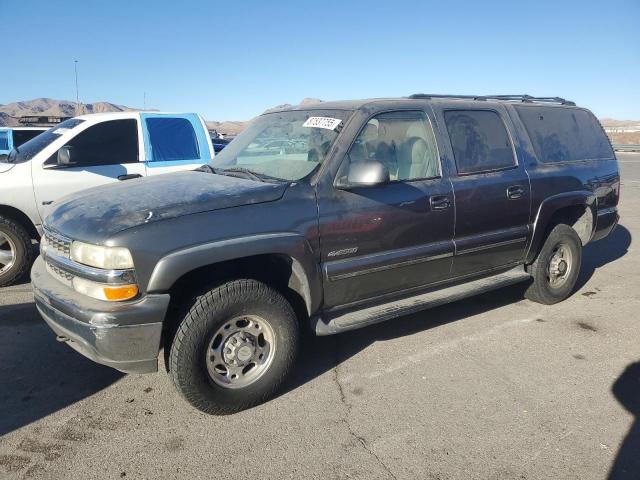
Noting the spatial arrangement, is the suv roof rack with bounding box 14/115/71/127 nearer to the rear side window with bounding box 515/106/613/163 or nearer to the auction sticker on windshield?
the auction sticker on windshield

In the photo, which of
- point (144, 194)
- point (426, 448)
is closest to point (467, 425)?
point (426, 448)

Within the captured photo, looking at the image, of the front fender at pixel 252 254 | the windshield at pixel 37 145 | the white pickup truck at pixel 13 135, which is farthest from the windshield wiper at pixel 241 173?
the white pickup truck at pixel 13 135

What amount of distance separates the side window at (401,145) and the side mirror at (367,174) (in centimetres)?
24

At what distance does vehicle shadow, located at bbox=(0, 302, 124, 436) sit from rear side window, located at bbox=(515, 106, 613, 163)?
4.14 m

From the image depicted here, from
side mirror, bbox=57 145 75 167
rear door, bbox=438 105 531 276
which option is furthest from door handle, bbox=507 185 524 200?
side mirror, bbox=57 145 75 167

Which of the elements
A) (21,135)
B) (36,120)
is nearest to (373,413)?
(21,135)

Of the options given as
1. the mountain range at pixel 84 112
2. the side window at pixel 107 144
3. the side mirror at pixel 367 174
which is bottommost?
the mountain range at pixel 84 112

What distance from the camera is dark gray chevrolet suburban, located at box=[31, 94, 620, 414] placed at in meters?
2.77

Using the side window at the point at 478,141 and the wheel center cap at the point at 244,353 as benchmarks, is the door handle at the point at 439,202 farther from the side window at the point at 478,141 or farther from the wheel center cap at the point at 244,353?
the wheel center cap at the point at 244,353

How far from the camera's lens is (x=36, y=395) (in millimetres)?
3268

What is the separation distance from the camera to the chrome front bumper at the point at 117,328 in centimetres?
269

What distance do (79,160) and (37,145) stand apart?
53 cm

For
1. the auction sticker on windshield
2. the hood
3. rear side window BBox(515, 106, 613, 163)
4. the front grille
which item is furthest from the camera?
rear side window BBox(515, 106, 613, 163)

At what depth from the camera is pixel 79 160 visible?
18.8 feet
